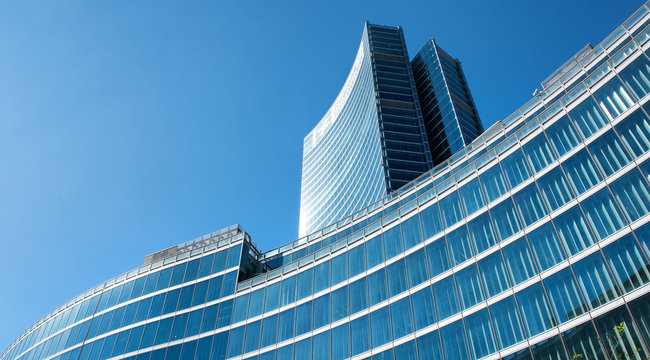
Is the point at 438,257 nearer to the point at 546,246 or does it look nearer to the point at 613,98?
the point at 546,246

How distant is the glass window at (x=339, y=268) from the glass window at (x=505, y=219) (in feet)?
46.8

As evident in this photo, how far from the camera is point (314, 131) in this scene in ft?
526

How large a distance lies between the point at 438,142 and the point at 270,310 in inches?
2737

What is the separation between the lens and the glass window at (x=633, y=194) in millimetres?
24953

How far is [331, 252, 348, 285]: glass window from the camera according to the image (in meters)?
41.3

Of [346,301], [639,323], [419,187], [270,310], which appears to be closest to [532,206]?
[639,323]

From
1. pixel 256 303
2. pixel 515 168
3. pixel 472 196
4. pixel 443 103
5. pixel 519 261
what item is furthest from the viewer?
pixel 443 103

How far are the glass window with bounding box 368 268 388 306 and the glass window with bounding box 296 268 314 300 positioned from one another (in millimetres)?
6547

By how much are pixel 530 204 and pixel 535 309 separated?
277 inches

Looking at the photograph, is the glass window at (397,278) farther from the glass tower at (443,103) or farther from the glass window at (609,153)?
the glass tower at (443,103)

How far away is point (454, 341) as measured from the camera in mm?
30688

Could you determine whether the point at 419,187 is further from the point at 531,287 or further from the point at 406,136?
the point at 406,136

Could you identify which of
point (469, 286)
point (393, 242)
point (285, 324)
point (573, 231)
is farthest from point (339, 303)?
point (573, 231)

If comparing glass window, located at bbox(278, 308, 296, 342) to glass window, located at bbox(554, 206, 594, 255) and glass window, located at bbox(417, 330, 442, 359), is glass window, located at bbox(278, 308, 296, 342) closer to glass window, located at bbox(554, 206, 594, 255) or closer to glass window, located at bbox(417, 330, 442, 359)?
glass window, located at bbox(417, 330, 442, 359)
